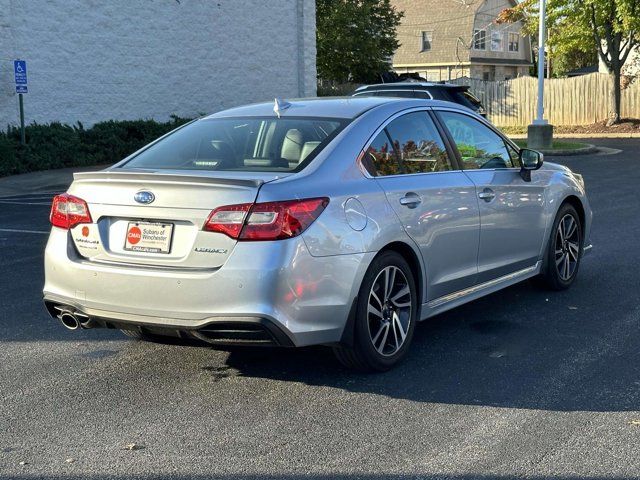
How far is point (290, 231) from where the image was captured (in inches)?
186

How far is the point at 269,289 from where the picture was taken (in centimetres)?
465

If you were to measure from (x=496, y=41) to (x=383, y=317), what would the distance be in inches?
2340

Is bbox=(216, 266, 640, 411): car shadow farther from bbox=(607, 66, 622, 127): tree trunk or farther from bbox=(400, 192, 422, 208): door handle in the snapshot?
bbox=(607, 66, 622, 127): tree trunk

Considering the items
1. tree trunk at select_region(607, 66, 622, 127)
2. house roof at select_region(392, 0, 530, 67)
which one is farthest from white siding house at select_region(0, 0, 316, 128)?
house roof at select_region(392, 0, 530, 67)

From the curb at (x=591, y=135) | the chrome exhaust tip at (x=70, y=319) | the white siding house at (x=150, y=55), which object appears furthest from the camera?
the curb at (x=591, y=135)

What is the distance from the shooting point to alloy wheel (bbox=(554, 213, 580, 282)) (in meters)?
7.47

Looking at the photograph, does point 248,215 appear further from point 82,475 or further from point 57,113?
point 57,113

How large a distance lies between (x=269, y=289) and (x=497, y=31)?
59997 mm

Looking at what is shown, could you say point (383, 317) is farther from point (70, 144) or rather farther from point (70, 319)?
point (70, 144)

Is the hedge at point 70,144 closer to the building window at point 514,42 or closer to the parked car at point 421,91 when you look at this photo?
the parked car at point 421,91

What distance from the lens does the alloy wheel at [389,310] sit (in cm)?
529

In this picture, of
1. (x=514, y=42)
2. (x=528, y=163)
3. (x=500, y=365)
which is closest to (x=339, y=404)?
(x=500, y=365)

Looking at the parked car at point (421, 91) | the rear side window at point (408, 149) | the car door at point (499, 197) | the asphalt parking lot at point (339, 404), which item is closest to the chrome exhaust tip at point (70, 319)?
the asphalt parking lot at point (339, 404)

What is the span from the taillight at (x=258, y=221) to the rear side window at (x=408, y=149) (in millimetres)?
851
